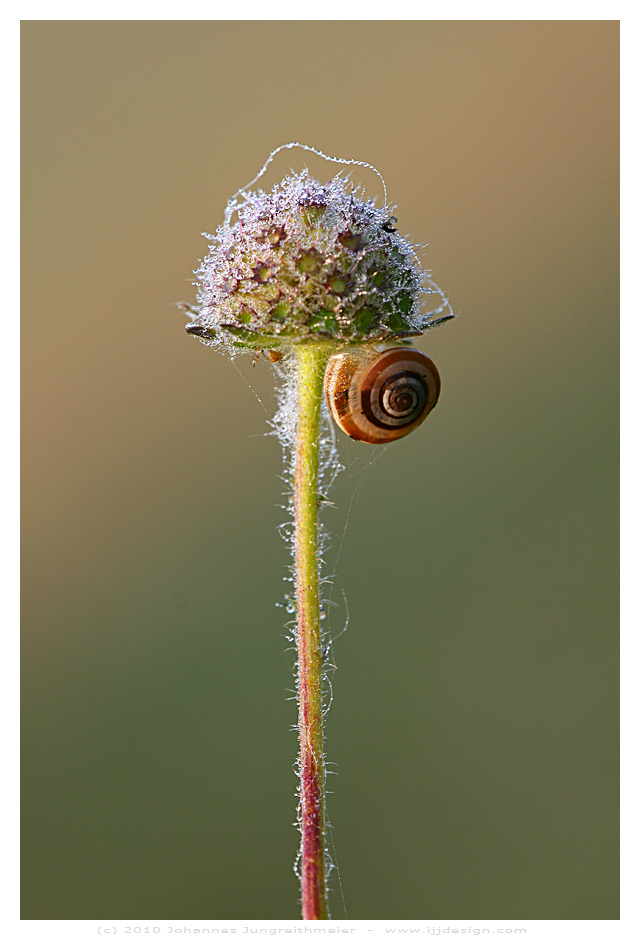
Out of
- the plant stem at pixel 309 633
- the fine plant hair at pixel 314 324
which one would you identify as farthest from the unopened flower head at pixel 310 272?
the plant stem at pixel 309 633

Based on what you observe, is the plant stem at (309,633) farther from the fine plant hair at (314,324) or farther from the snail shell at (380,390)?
the snail shell at (380,390)

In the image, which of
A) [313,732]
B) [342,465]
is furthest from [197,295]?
[313,732]

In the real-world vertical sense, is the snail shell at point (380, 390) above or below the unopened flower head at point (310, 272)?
below

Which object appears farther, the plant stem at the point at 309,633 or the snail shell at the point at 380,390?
the snail shell at the point at 380,390

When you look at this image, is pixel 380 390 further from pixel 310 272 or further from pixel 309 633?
pixel 309 633

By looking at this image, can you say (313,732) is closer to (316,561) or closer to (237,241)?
(316,561)

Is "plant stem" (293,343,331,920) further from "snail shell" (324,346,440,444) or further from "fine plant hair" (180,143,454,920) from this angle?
"snail shell" (324,346,440,444)

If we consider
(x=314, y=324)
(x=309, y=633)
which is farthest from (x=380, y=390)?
(x=309, y=633)
